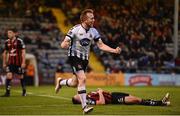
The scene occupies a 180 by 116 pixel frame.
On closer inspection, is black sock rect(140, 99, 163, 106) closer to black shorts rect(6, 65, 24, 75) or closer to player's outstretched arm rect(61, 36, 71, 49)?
player's outstretched arm rect(61, 36, 71, 49)

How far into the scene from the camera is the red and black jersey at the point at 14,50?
20328mm

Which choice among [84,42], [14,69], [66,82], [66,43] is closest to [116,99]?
[66,82]

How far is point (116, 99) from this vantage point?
639 inches

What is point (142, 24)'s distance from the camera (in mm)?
42156

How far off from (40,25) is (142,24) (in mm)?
7420

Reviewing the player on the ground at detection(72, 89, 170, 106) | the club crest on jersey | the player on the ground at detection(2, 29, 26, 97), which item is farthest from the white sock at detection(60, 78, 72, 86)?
the player on the ground at detection(2, 29, 26, 97)

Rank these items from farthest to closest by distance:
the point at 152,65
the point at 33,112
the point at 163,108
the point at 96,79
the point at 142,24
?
the point at 142,24
the point at 152,65
the point at 96,79
the point at 163,108
the point at 33,112

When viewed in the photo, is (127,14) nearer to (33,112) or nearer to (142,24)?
(142,24)

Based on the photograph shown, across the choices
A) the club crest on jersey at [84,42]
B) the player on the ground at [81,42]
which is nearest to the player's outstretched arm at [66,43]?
the player on the ground at [81,42]

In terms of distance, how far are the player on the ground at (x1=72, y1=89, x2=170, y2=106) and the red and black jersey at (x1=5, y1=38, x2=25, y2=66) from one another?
185 inches

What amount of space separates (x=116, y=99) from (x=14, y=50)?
5.62m

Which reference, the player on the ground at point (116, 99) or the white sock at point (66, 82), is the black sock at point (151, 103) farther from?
the white sock at point (66, 82)

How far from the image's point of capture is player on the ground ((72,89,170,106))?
1602 cm

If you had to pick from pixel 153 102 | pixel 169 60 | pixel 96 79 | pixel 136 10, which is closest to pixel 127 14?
pixel 136 10
